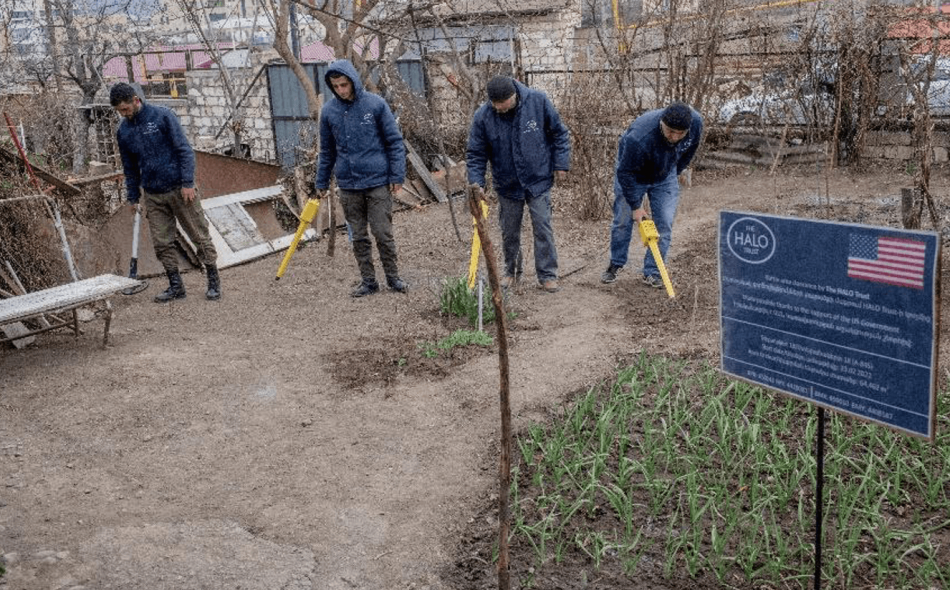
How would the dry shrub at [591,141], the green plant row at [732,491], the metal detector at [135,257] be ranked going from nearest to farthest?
the green plant row at [732,491] → the metal detector at [135,257] → the dry shrub at [591,141]

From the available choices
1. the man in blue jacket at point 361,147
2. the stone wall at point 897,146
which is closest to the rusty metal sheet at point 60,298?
the man in blue jacket at point 361,147

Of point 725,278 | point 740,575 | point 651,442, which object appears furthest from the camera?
point 651,442

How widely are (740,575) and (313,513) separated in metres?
1.76

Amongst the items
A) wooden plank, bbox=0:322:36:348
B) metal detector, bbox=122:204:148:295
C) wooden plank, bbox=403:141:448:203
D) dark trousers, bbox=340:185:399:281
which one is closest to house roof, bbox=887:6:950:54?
wooden plank, bbox=403:141:448:203

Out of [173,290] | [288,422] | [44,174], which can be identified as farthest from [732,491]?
[44,174]

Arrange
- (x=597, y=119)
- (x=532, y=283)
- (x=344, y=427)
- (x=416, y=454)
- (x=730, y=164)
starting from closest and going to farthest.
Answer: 1. (x=416, y=454)
2. (x=344, y=427)
3. (x=532, y=283)
4. (x=597, y=119)
5. (x=730, y=164)

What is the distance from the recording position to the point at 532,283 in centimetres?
746

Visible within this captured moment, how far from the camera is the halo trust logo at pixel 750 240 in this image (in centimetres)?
276

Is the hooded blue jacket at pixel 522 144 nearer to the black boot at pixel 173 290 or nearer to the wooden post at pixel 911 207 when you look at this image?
the wooden post at pixel 911 207

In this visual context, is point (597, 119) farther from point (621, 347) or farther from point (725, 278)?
point (725, 278)

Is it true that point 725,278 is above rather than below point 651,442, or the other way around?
above

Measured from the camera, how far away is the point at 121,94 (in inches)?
268

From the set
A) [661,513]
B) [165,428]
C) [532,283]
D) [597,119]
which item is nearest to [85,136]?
[597,119]

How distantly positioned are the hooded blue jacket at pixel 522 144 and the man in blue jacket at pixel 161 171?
7.51 ft
